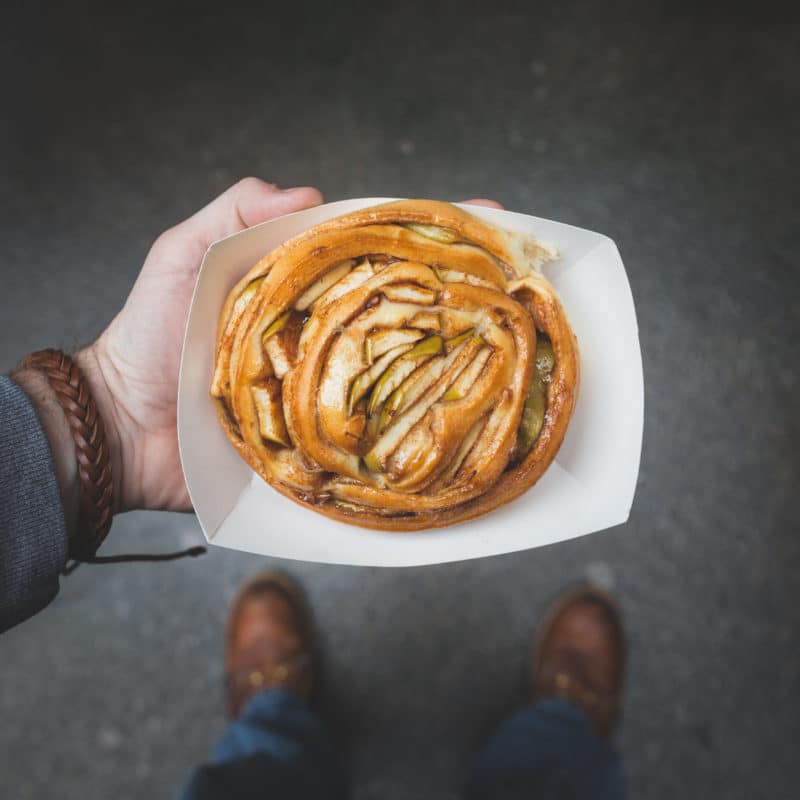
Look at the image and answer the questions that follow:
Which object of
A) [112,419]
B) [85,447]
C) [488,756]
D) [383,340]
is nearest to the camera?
[383,340]

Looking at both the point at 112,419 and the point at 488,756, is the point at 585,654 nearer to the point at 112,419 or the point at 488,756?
the point at 488,756

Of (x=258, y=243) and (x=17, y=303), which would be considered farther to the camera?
(x=17, y=303)

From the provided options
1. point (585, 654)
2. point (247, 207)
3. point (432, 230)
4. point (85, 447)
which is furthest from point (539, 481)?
point (585, 654)

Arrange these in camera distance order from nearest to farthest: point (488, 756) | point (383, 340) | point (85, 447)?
point (383, 340)
point (85, 447)
point (488, 756)

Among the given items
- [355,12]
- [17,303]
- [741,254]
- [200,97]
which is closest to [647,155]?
[741,254]

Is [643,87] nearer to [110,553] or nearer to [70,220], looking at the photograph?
[70,220]
